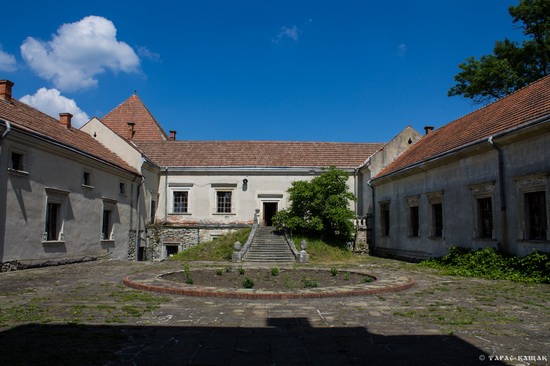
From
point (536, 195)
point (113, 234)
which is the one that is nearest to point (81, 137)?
point (113, 234)

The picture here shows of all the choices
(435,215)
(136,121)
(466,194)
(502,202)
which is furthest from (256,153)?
(502,202)

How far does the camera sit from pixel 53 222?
17.8m

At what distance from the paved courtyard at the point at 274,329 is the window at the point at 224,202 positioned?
20.2 m

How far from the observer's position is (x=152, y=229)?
2770 cm

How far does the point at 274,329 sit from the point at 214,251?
54.9 ft

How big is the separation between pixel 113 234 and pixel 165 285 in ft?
47.3

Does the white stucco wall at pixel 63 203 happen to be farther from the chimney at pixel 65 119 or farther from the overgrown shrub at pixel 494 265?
the overgrown shrub at pixel 494 265

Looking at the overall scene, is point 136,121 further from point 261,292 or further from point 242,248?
point 261,292

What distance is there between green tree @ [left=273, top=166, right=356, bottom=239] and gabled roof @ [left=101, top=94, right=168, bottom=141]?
16950 mm

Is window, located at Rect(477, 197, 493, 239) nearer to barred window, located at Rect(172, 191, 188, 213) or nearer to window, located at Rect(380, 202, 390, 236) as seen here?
window, located at Rect(380, 202, 390, 236)

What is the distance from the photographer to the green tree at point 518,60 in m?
26.9

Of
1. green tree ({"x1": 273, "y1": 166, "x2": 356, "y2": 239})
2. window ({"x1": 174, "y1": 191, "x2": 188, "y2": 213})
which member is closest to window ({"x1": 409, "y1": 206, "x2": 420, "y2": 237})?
green tree ({"x1": 273, "y1": 166, "x2": 356, "y2": 239})

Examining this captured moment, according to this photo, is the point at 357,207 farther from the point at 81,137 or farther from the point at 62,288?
the point at 62,288

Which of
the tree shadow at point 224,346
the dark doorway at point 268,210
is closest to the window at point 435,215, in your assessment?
the dark doorway at point 268,210
